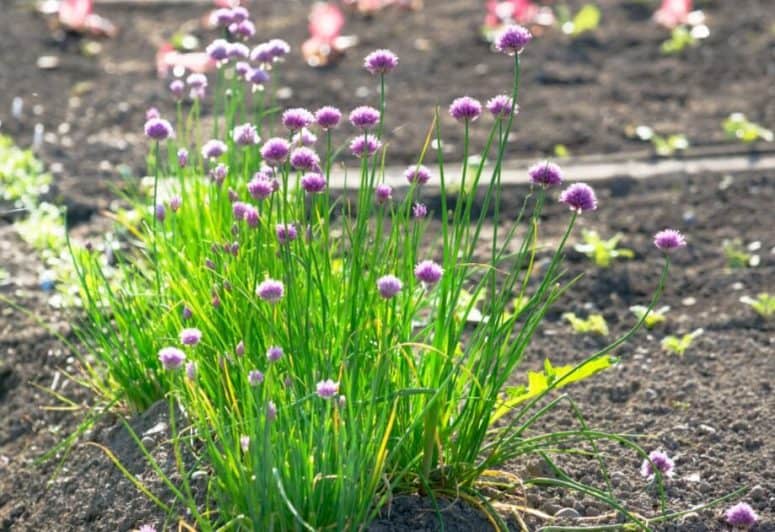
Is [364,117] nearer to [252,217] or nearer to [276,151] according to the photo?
[276,151]

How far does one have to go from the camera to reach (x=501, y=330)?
8.87 feet

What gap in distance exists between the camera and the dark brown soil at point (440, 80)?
5.80 meters

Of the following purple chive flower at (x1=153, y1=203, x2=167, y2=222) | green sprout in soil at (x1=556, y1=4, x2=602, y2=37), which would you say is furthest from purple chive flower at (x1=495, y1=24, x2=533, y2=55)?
green sprout in soil at (x1=556, y1=4, x2=602, y2=37)

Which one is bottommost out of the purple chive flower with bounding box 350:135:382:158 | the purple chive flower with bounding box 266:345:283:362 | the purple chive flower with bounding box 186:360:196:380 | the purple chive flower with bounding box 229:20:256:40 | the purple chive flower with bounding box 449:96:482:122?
the purple chive flower with bounding box 186:360:196:380

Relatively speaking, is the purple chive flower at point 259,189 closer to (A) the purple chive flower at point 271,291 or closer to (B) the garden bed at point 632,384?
(A) the purple chive flower at point 271,291

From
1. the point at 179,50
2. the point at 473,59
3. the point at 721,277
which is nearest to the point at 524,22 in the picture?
the point at 473,59

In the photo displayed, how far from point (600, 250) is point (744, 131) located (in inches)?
57.5

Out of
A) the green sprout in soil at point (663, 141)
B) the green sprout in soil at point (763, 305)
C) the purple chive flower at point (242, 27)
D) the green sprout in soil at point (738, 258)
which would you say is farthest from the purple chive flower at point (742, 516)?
the green sprout in soil at point (663, 141)

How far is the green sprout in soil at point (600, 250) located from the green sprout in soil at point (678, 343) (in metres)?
0.63

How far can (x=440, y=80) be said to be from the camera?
6648 millimetres

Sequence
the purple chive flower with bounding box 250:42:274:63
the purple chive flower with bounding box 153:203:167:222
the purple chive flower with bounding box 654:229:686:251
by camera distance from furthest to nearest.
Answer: the purple chive flower with bounding box 153:203:167:222
the purple chive flower with bounding box 250:42:274:63
the purple chive flower with bounding box 654:229:686:251

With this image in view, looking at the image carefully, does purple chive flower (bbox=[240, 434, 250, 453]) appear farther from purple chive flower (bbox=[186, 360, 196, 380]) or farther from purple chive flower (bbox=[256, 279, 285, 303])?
purple chive flower (bbox=[256, 279, 285, 303])

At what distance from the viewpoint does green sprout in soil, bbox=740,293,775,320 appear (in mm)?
4082

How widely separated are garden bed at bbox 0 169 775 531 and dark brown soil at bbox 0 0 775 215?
28.9 inches
